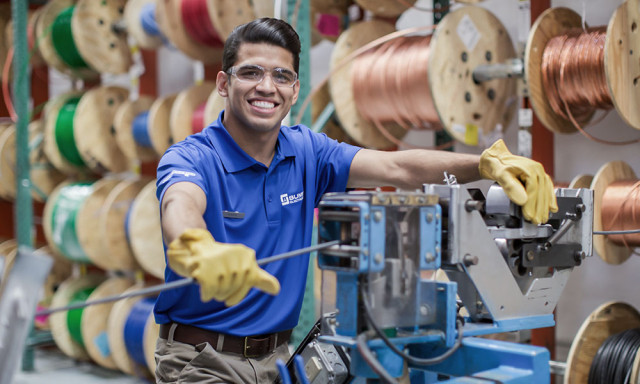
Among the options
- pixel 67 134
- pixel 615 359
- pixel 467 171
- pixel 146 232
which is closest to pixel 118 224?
pixel 146 232

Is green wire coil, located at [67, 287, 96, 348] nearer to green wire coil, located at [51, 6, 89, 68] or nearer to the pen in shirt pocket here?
green wire coil, located at [51, 6, 89, 68]

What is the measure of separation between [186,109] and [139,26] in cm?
82

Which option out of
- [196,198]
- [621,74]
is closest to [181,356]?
[196,198]

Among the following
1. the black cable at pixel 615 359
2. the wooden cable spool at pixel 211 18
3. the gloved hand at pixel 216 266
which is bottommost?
the black cable at pixel 615 359

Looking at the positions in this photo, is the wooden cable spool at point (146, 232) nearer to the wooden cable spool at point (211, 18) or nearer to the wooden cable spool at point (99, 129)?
the wooden cable spool at point (99, 129)

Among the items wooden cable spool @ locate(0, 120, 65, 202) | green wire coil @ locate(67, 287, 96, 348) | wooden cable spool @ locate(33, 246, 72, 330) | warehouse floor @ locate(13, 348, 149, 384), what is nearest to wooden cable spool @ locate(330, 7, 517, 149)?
warehouse floor @ locate(13, 348, 149, 384)

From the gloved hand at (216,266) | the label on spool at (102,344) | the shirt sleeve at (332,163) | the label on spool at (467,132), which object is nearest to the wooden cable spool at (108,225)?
the label on spool at (102,344)

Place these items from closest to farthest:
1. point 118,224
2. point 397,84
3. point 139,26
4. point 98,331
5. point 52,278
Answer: point 397,84, point 139,26, point 118,224, point 98,331, point 52,278

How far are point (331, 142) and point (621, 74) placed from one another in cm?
130

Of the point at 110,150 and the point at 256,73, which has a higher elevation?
the point at 256,73

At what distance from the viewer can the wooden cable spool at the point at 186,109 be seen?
4699mm

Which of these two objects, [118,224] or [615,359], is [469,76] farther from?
[118,224]

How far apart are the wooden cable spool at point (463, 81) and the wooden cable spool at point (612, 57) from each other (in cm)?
37

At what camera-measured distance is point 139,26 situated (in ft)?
16.9
